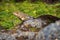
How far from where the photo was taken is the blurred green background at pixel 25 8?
8.50 metres

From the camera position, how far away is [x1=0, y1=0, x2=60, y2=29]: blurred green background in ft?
27.9

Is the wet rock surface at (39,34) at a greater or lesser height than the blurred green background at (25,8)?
greater

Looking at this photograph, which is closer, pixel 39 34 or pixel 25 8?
pixel 39 34

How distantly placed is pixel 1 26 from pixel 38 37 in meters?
3.68

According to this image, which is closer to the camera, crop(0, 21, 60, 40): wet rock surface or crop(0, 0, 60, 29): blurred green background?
crop(0, 21, 60, 40): wet rock surface

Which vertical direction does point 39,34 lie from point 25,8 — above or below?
above

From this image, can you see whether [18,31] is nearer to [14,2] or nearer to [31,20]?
[31,20]

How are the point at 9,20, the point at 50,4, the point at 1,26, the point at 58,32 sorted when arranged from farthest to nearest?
the point at 50,4 → the point at 9,20 → the point at 1,26 → the point at 58,32

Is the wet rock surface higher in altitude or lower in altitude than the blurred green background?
higher

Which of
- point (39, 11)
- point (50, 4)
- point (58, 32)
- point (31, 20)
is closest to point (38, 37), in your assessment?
point (58, 32)

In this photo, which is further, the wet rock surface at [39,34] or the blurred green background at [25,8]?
the blurred green background at [25,8]

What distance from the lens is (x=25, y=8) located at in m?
9.43

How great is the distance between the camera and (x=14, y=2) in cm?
1012

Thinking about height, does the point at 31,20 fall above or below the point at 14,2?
above
